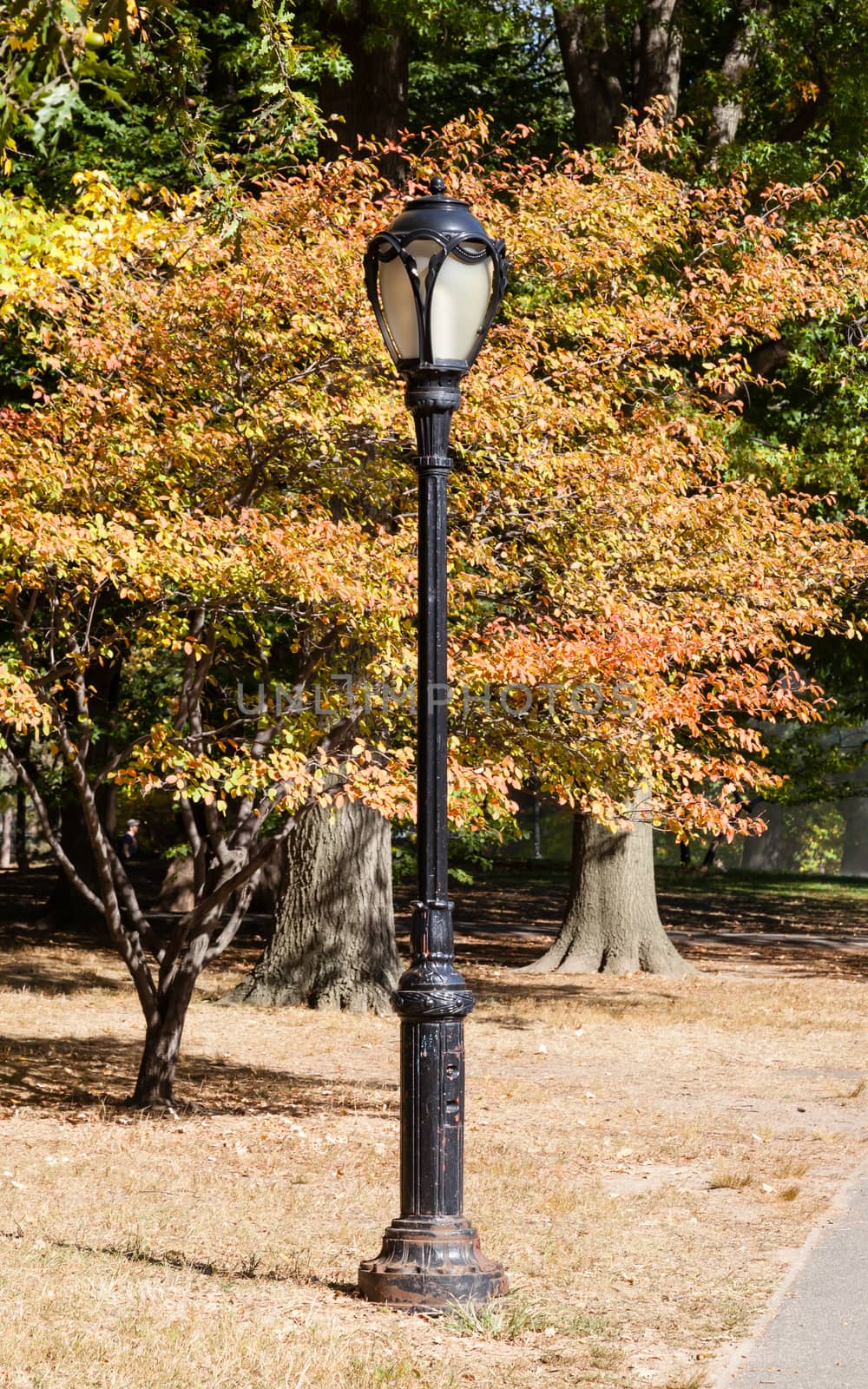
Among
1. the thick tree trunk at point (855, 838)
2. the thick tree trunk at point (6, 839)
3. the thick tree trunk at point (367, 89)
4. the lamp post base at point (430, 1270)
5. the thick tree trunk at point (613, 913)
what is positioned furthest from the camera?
the thick tree trunk at point (855, 838)

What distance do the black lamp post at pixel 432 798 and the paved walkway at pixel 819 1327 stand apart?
3.40 ft

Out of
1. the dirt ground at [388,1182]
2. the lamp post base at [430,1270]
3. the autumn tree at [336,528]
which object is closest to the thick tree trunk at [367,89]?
the autumn tree at [336,528]

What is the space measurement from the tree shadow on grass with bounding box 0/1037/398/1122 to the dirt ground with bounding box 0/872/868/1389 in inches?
1.7

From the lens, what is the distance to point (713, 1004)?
52.9 feet

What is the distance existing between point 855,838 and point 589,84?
207 feet

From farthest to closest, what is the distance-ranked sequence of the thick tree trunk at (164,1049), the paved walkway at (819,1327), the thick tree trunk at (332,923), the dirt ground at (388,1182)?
1. the thick tree trunk at (332,923)
2. the thick tree trunk at (164,1049)
3. the dirt ground at (388,1182)
4. the paved walkway at (819,1327)

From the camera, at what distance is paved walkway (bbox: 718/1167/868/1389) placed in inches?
193

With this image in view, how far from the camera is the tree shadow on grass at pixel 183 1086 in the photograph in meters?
10.3

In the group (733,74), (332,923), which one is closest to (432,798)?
(332,923)

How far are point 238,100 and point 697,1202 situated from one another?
13.5 meters

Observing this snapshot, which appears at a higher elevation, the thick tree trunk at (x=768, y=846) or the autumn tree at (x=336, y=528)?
the autumn tree at (x=336, y=528)

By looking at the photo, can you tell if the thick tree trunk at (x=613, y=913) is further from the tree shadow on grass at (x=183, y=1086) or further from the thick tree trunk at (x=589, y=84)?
the thick tree trunk at (x=589, y=84)

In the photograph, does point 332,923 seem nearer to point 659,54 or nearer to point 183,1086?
point 183,1086

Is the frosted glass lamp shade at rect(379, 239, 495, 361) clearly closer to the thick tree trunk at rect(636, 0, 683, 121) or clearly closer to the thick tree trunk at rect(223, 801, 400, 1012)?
the thick tree trunk at rect(223, 801, 400, 1012)
